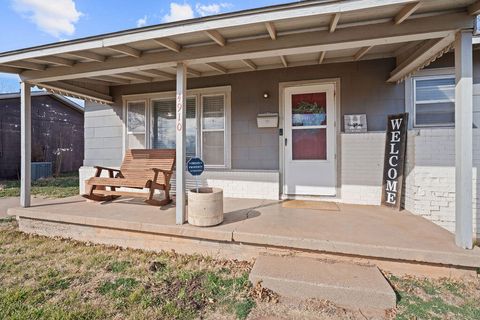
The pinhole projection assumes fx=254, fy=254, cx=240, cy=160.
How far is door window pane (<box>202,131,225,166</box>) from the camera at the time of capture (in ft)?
15.5

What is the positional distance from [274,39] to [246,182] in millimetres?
2409

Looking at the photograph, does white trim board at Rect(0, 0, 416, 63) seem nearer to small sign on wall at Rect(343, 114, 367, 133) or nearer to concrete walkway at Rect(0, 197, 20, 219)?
small sign on wall at Rect(343, 114, 367, 133)

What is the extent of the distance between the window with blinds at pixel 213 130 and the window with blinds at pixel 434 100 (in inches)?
124

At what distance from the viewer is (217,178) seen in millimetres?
4602

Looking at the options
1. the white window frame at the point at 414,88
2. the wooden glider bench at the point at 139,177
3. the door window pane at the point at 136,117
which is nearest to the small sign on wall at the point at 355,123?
the white window frame at the point at 414,88

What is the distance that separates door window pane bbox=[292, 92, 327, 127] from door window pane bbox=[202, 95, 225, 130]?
131 centimetres

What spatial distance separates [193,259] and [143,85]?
3.77 meters

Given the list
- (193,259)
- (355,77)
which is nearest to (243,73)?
(355,77)

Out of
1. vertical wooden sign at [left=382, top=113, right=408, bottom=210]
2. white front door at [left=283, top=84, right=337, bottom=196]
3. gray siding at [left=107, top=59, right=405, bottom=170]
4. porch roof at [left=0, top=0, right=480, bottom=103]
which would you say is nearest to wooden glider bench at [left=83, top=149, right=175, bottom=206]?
gray siding at [left=107, top=59, right=405, bottom=170]

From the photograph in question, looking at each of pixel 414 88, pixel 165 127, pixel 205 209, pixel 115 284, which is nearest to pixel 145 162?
pixel 165 127

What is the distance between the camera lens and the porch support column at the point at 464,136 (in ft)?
7.45

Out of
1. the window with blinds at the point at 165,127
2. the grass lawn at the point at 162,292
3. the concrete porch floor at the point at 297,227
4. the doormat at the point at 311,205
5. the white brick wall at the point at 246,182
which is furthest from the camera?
the window with blinds at the point at 165,127

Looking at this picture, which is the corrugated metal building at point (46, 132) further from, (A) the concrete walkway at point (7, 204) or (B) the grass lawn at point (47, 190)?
(A) the concrete walkway at point (7, 204)

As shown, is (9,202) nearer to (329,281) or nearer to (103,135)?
(103,135)
